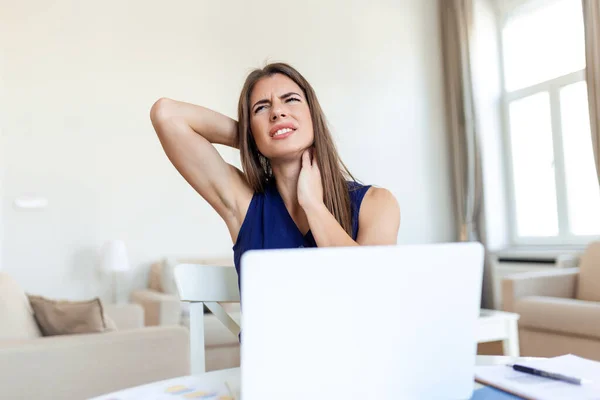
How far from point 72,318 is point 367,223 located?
1.37m

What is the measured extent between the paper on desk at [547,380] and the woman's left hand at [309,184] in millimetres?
469

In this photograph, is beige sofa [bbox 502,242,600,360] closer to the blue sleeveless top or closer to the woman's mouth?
the blue sleeveless top

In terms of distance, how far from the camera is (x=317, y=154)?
1.28 metres

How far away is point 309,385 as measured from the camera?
1.97ft

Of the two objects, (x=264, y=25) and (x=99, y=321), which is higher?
(x=264, y=25)

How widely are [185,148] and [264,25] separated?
11.9 ft

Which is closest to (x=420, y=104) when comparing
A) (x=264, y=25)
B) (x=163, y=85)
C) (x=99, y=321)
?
(x=264, y=25)

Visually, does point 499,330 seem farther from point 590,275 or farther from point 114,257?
point 114,257

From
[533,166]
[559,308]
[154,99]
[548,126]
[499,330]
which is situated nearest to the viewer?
[499,330]

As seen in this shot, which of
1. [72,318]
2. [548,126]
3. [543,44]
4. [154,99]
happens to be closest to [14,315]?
Answer: [72,318]

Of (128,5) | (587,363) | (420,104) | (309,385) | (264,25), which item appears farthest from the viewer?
(420,104)

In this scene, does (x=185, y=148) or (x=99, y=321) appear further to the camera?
(x=99, y=321)

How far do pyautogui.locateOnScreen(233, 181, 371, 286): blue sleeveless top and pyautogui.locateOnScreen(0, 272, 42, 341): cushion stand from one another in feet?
3.83

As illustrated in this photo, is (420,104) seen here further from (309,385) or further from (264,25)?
(309,385)
